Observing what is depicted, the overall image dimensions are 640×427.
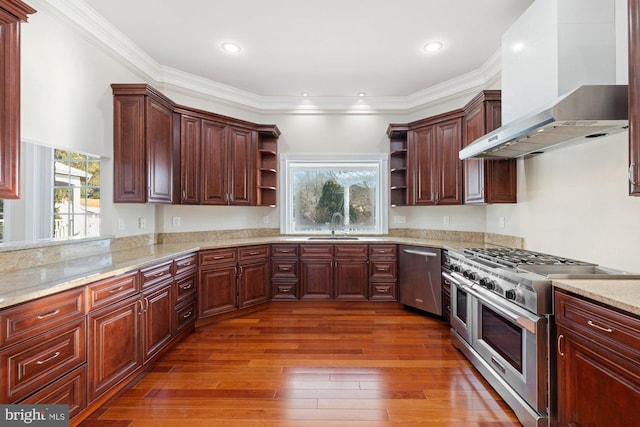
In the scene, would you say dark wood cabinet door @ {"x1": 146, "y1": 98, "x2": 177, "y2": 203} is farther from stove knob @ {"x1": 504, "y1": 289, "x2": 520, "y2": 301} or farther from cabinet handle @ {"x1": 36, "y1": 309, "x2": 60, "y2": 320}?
stove knob @ {"x1": 504, "y1": 289, "x2": 520, "y2": 301}

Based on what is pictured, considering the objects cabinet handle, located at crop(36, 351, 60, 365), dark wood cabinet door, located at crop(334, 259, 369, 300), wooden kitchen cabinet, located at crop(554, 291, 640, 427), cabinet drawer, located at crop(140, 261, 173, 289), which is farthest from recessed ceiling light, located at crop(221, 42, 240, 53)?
wooden kitchen cabinet, located at crop(554, 291, 640, 427)

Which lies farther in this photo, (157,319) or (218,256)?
(218,256)

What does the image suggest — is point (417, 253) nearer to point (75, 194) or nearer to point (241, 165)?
point (241, 165)

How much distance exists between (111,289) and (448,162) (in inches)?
137

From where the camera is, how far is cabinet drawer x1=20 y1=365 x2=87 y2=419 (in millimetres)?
1499

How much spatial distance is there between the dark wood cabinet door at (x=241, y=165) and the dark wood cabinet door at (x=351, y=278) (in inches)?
58.2

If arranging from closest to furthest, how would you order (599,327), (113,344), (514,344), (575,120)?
(599,327) < (575,120) < (514,344) < (113,344)

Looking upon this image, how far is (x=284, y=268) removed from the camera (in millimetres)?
3930

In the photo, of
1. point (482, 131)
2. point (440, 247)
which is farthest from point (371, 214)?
point (482, 131)

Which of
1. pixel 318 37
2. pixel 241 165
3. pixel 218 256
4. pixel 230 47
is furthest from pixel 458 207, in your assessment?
pixel 230 47

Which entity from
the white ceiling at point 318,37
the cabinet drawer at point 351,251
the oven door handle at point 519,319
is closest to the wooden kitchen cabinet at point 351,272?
the cabinet drawer at point 351,251

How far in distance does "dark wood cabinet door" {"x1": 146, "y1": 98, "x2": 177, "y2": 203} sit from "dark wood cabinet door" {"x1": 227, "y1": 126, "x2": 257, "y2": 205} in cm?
70

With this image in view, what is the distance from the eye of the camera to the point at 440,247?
130 inches

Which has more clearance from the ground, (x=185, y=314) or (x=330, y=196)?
(x=330, y=196)
